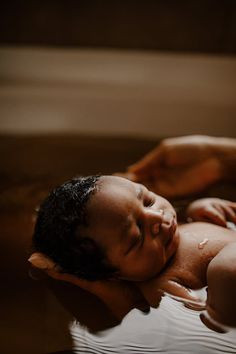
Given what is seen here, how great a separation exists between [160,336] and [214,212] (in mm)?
316

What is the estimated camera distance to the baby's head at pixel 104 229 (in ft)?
3.11

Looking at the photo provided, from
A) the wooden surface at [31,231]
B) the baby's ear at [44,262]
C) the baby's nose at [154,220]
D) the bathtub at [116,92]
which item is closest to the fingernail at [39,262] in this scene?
the baby's ear at [44,262]

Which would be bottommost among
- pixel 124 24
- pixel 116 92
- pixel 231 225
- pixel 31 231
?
pixel 31 231

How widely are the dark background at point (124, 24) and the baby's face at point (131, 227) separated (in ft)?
3.04

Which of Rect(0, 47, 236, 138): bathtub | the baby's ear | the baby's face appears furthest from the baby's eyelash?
Rect(0, 47, 236, 138): bathtub

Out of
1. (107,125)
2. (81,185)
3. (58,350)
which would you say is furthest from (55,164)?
(58,350)

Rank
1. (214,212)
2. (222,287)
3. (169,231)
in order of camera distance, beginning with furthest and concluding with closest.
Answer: (214,212), (169,231), (222,287)

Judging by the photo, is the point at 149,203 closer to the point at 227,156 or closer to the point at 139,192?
the point at 139,192

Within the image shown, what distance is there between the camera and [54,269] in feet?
3.34

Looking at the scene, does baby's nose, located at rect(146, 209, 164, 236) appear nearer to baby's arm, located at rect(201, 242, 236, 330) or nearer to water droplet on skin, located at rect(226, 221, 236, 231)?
baby's arm, located at rect(201, 242, 236, 330)

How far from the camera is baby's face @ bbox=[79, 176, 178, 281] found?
95cm

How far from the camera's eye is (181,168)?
4.42ft

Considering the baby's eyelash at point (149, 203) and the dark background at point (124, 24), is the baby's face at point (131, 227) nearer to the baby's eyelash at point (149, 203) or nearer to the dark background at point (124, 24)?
the baby's eyelash at point (149, 203)

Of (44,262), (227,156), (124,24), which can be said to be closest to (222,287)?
(44,262)
